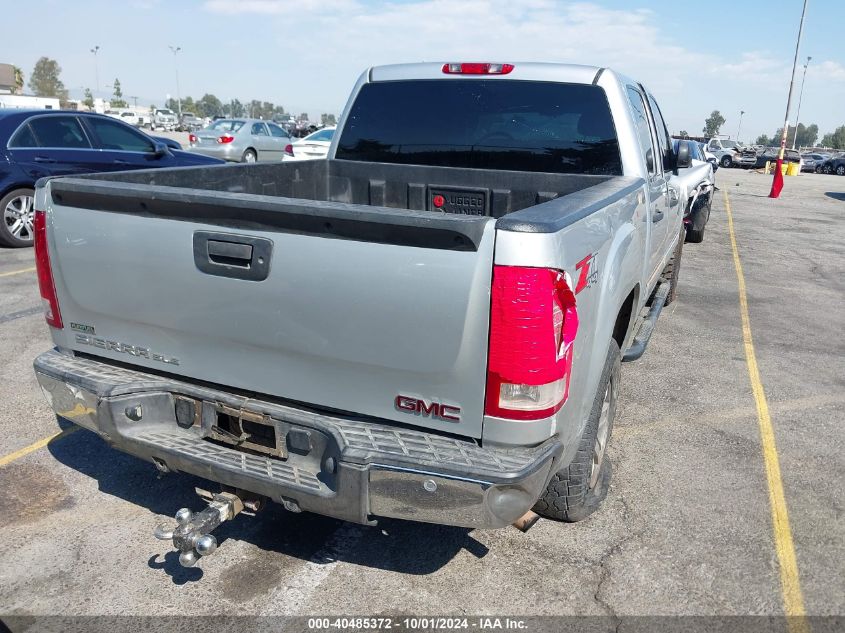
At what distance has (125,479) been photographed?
383 cm

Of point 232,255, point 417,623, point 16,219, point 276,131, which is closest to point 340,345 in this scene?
point 232,255

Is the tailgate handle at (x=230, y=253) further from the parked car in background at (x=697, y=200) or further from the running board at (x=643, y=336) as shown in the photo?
the parked car in background at (x=697, y=200)

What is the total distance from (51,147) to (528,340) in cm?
891

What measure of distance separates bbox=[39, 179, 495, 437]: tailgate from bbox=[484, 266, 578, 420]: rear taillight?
2.0 inches

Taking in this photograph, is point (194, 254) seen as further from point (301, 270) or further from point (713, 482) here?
point (713, 482)

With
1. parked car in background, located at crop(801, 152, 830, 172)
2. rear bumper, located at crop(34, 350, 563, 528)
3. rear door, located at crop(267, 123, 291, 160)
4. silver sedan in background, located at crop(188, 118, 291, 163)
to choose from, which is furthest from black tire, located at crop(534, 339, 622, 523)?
parked car in background, located at crop(801, 152, 830, 172)

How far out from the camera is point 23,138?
902 centimetres

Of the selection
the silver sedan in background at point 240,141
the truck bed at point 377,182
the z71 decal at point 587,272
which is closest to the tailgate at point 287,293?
the z71 decal at point 587,272

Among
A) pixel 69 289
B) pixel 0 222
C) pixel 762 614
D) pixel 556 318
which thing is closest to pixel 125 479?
pixel 69 289

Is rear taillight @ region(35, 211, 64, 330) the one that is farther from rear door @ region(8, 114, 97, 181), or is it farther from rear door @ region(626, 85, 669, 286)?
rear door @ region(8, 114, 97, 181)

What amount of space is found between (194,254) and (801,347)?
589 centimetres

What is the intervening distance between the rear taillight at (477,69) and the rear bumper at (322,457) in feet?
8.65

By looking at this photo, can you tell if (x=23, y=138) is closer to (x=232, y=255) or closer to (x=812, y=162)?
(x=232, y=255)

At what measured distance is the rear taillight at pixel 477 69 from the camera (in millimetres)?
4375
